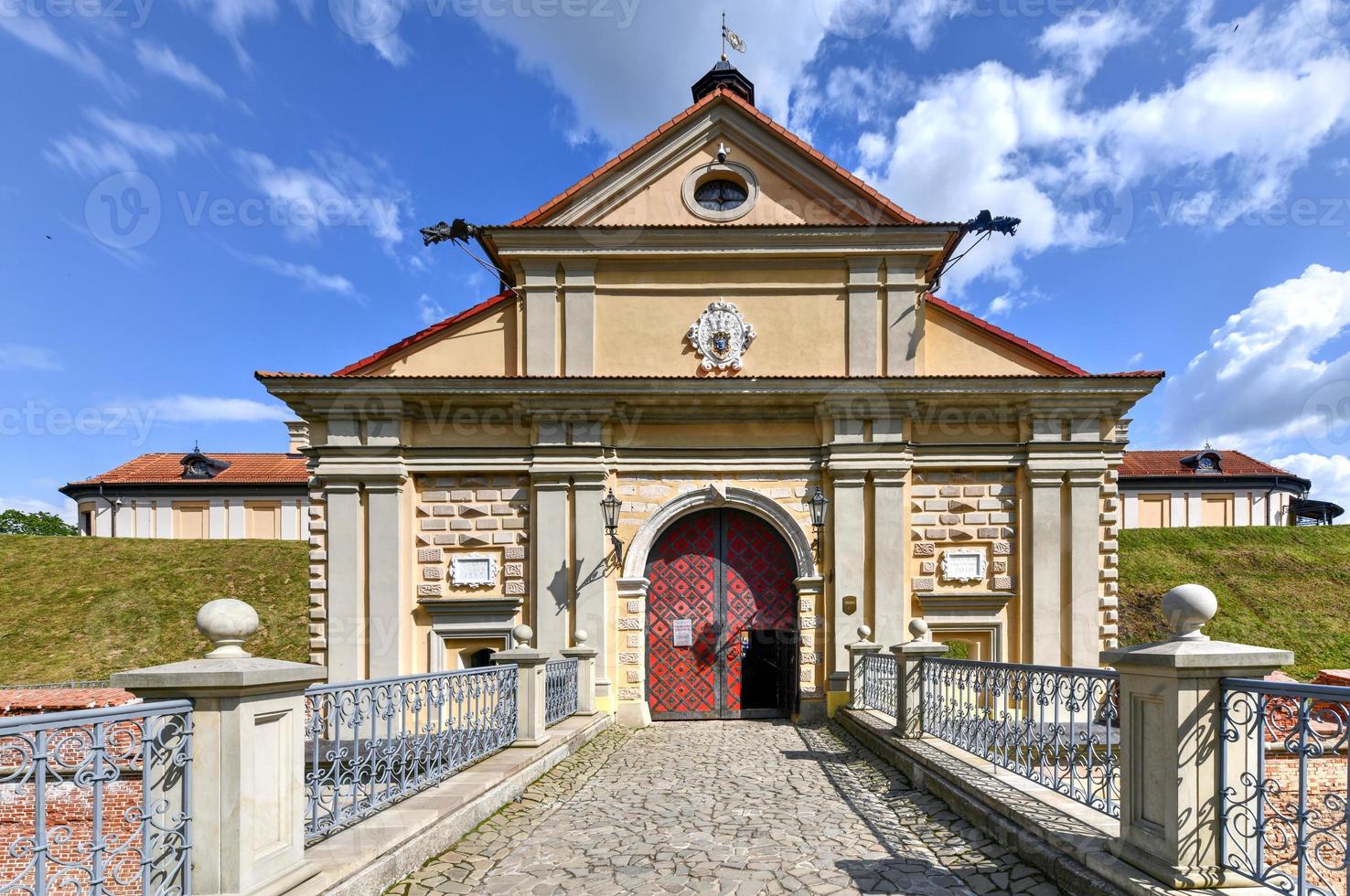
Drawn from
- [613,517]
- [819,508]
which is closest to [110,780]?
[613,517]

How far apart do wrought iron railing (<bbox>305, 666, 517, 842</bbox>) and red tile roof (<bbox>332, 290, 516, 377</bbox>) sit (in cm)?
573

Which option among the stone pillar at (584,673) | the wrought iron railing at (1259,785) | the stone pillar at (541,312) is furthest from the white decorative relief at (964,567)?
the wrought iron railing at (1259,785)

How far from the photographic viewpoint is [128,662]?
875 inches

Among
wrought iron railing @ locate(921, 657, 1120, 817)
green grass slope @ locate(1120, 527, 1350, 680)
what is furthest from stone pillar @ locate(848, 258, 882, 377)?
green grass slope @ locate(1120, 527, 1350, 680)

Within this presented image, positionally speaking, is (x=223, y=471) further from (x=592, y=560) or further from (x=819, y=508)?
(x=819, y=508)

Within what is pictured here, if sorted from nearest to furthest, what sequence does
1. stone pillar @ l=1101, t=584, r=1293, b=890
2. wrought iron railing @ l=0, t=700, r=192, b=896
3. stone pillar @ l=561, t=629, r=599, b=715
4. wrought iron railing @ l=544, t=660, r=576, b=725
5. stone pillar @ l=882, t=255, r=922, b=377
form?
wrought iron railing @ l=0, t=700, r=192, b=896
stone pillar @ l=1101, t=584, r=1293, b=890
wrought iron railing @ l=544, t=660, r=576, b=725
stone pillar @ l=561, t=629, r=599, b=715
stone pillar @ l=882, t=255, r=922, b=377

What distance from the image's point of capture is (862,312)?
11.9 metres

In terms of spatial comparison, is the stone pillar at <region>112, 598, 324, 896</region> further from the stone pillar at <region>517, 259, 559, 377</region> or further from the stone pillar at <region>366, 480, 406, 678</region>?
the stone pillar at <region>517, 259, 559, 377</region>

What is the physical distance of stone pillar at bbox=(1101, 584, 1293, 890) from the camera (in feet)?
11.4

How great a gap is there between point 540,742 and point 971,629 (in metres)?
7.06

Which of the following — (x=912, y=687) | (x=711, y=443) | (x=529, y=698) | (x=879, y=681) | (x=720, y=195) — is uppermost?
Answer: (x=720, y=195)

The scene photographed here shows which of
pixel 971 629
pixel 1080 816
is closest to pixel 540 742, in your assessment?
pixel 1080 816

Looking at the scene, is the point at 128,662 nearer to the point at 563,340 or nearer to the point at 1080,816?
the point at 563,340

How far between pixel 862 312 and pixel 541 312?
521 centimetres
